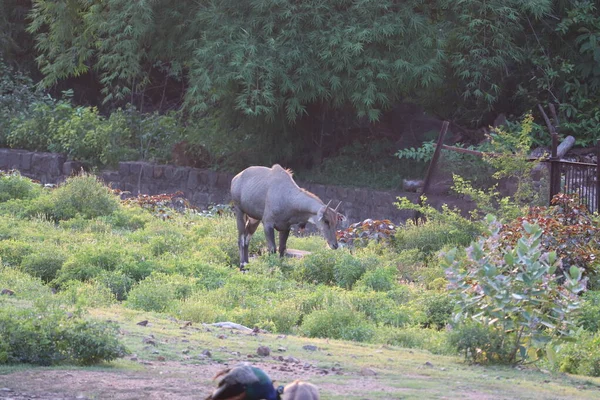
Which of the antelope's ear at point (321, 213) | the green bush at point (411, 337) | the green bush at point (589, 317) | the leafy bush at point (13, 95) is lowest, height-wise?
the green bush at point (411, 337)

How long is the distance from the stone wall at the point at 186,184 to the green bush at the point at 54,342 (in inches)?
569

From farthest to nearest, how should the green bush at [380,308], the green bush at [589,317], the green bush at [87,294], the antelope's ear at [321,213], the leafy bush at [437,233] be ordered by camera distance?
1. the leafy bush at [437,233]
2. the antelope's ear at [321,213]
3. the green bush at [380,308]
4. the green bush at [87,294]
5. the green bush at [589,317]

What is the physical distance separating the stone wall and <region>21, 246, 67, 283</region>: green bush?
9.36 meters

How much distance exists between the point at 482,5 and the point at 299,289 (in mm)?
13117

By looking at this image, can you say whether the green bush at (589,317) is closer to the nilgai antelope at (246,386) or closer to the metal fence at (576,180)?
A: the metal fence at (576,180)

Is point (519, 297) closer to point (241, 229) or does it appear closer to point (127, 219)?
point (241, 229)

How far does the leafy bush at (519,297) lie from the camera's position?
8172mm

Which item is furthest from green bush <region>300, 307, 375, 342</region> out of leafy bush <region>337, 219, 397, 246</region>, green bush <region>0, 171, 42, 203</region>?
green bush <region>0, 171, 42, 203</region>

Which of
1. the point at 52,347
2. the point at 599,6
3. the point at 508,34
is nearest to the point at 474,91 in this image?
the point at 508,34

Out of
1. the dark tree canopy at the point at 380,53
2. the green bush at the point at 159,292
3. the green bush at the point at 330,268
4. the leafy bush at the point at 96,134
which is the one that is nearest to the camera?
the green bush at the point at 159,292

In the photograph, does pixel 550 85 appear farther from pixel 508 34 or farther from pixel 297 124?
pixel 297 124

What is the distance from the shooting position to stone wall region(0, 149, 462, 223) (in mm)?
23875

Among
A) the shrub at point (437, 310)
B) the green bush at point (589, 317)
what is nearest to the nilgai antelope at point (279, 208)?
the shrub at point (437, 310)

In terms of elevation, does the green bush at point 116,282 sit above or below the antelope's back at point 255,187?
below
